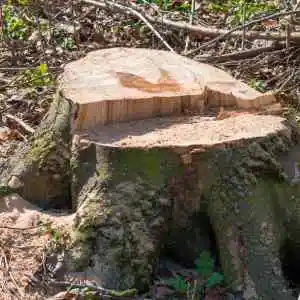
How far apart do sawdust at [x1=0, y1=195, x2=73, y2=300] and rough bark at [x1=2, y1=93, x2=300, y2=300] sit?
19cm

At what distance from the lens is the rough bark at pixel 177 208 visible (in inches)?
123

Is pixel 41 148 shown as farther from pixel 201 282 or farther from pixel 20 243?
pixel 201 282

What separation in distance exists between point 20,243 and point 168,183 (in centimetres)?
73

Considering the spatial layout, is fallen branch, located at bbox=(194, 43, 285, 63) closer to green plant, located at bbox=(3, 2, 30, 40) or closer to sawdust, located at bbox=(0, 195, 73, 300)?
green plant, located at bbox=(3, 2, 30, 40)

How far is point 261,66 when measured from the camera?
18.3 ft

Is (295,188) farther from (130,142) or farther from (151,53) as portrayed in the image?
(151,53)

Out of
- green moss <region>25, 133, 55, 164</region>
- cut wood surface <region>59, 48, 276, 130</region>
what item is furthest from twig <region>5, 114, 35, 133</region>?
green moss <region>25, 133, 55, 164</region>

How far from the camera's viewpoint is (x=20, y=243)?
3.35m

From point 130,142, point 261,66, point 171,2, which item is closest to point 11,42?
point 171,2

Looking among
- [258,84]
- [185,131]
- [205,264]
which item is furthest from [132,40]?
[205,264]

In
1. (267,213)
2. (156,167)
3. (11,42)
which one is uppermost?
(156,167)

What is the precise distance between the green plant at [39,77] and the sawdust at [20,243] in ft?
6.34

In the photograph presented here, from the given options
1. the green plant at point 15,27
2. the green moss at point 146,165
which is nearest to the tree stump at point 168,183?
the green moss at point 146,165

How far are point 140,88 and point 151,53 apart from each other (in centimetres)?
65
